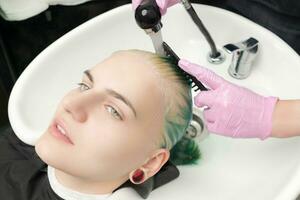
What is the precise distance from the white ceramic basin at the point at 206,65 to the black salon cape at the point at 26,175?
0.05m

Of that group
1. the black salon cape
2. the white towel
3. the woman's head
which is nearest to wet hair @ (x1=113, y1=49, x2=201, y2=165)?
the woman's head

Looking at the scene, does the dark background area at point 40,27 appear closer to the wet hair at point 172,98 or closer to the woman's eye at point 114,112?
the wet hair at point 172,98

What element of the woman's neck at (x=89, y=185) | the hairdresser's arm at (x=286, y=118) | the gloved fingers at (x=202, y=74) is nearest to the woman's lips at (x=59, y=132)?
the woman's neck at (x=89, y=185)

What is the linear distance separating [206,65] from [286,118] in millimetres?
322

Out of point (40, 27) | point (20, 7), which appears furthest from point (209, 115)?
point (40, 27)

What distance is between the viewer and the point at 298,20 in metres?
1.04

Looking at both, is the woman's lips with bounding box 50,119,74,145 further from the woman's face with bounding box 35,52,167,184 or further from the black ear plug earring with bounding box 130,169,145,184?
the black ear plug earring with bounding box 130,169,145,184

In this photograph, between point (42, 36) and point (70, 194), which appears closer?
point (70, 194)

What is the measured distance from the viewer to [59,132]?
849mm

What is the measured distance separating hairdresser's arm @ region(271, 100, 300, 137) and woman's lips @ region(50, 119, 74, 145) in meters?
0.40

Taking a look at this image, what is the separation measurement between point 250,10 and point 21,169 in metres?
0.66

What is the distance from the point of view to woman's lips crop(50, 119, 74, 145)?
838 mm

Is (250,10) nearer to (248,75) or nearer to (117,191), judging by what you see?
(248,75)

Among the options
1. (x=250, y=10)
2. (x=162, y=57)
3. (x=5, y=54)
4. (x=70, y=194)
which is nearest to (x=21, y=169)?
(x=70, y=194)
